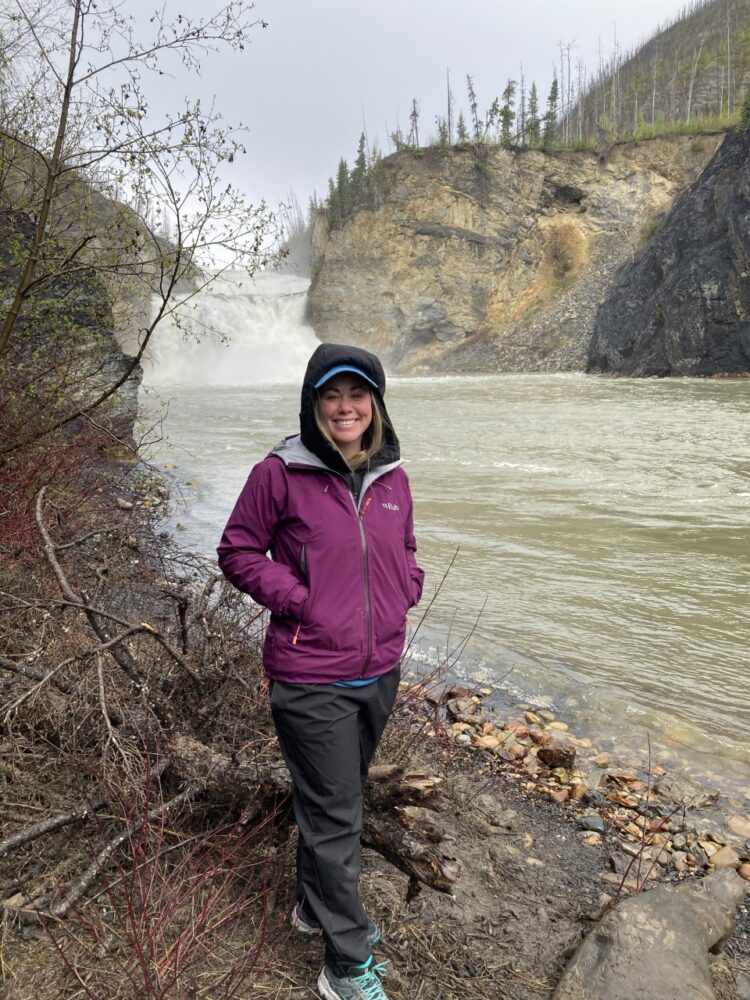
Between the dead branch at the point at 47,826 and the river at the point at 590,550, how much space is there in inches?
121

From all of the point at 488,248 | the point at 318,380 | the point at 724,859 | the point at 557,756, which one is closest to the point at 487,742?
the point at 557,756

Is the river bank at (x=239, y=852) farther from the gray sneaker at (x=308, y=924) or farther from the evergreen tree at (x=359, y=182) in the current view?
the evergreen tree at (x=359, y=182)

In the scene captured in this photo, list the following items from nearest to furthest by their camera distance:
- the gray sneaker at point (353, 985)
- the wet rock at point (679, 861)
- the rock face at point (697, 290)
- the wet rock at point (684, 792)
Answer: the gray sneaker at point (353, 985) < the wet rock at point (679, 861) < the wet rock at point (684, 792) < the rock face at point (697, 290)

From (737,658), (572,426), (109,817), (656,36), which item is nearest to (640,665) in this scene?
(737,658)

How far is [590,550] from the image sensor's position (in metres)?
7.95

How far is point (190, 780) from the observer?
2.37 metres

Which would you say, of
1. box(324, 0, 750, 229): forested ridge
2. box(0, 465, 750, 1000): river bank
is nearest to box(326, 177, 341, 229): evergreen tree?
box(324, 0, 750, 229): forested ridge

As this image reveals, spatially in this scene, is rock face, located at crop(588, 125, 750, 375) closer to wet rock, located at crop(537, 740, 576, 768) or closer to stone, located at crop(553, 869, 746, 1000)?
wet rock, located at crop(537, 740, 576, 768)

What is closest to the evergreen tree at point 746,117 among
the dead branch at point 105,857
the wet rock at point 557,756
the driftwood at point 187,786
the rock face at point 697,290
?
the rock face at point 697,290

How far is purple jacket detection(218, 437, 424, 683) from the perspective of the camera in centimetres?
200

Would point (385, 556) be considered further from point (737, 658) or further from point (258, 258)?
point (737, 658)

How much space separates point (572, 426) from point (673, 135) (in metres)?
40.1

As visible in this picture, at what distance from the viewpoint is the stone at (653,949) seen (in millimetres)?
1924

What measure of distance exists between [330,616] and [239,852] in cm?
99
